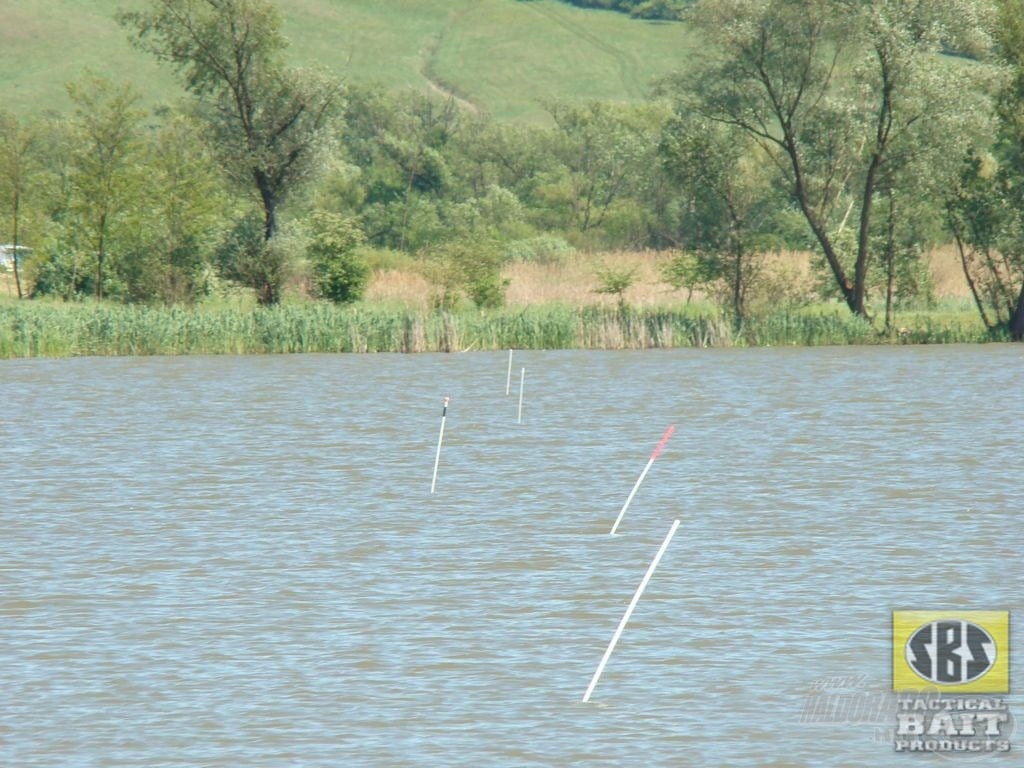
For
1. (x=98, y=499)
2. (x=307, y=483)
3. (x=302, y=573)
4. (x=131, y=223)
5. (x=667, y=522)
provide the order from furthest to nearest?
(x=131, y=223), (x=307, y=483), (x=98, y=499), (x=667, y=522), (x=302, y=573)

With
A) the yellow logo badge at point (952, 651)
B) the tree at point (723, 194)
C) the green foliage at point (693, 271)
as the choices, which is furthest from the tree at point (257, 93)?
the yellow logo badge at point (952, 651)

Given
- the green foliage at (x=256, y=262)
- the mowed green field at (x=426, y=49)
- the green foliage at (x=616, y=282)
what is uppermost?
the mowed green field at (x=426, y=49)

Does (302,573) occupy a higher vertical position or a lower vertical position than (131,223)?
lower

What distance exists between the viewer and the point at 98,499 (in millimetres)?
22031

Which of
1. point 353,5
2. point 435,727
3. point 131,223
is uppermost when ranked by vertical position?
point 353,5

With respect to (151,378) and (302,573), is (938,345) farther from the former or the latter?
(302,573)

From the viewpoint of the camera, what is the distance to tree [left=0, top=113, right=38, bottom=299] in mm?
58375

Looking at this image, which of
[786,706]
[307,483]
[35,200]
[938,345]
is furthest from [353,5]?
[786,706]

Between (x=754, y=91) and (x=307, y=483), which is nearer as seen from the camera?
(x=307, y=483)

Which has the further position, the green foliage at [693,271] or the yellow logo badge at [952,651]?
the green foliage at [693,271]

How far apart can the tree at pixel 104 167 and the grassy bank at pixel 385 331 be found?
25.4 feet

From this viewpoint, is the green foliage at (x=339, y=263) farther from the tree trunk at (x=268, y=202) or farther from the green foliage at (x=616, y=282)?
the green foliage at (x=616, y=282)

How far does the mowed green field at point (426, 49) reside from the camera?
158750 mm

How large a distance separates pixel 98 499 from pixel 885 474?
10.5 m
